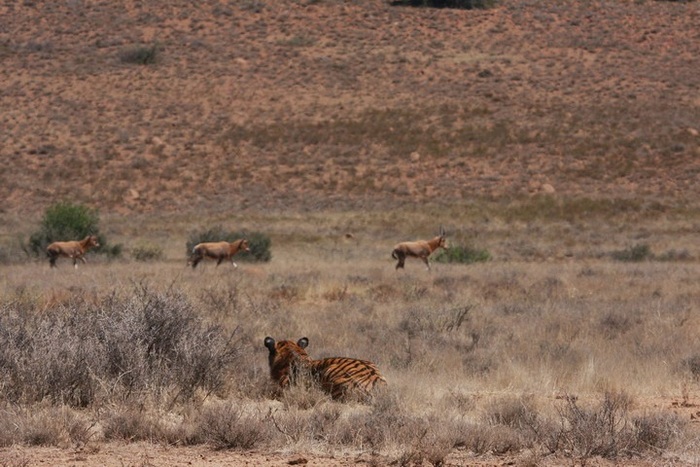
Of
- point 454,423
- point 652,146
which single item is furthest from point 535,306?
point 652,146

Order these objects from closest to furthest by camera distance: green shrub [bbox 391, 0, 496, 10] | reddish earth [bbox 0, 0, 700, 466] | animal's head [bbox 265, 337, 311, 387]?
1. animal's head [bbox 265, 337, 311, 387]
2. reddish earth [bbox 0, 0, 700, 466]
3. green shrub [bbox 391, 0, 496, 10]

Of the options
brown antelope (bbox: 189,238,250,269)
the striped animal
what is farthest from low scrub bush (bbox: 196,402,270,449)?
brown antelope (bbox: 189,238,250,269)

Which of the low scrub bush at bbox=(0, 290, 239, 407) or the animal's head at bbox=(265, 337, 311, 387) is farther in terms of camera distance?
the animal's head at bbox=(265, 337, 311, 387)

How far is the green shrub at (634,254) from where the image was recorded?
1209 inches

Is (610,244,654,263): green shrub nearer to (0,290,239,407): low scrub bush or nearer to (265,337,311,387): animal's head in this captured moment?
(265,337,311,387): animal's head

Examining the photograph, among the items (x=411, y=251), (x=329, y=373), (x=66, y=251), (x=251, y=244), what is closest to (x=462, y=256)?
(x=411, y=251)

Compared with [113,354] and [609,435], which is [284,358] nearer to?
[113,354]

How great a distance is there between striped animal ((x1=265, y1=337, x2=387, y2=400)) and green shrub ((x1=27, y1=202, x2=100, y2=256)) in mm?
23690

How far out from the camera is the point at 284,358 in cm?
943

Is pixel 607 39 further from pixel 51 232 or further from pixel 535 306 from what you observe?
pixel 535 306

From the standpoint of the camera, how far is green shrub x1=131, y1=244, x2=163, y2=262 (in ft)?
97.8

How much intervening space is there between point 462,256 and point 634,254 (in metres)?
5.35

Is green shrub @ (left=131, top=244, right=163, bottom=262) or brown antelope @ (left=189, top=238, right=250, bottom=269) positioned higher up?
brown antelope @ (left=189, top=238, right=250, bottom=269)

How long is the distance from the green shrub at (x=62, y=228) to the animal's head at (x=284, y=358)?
927 inches
